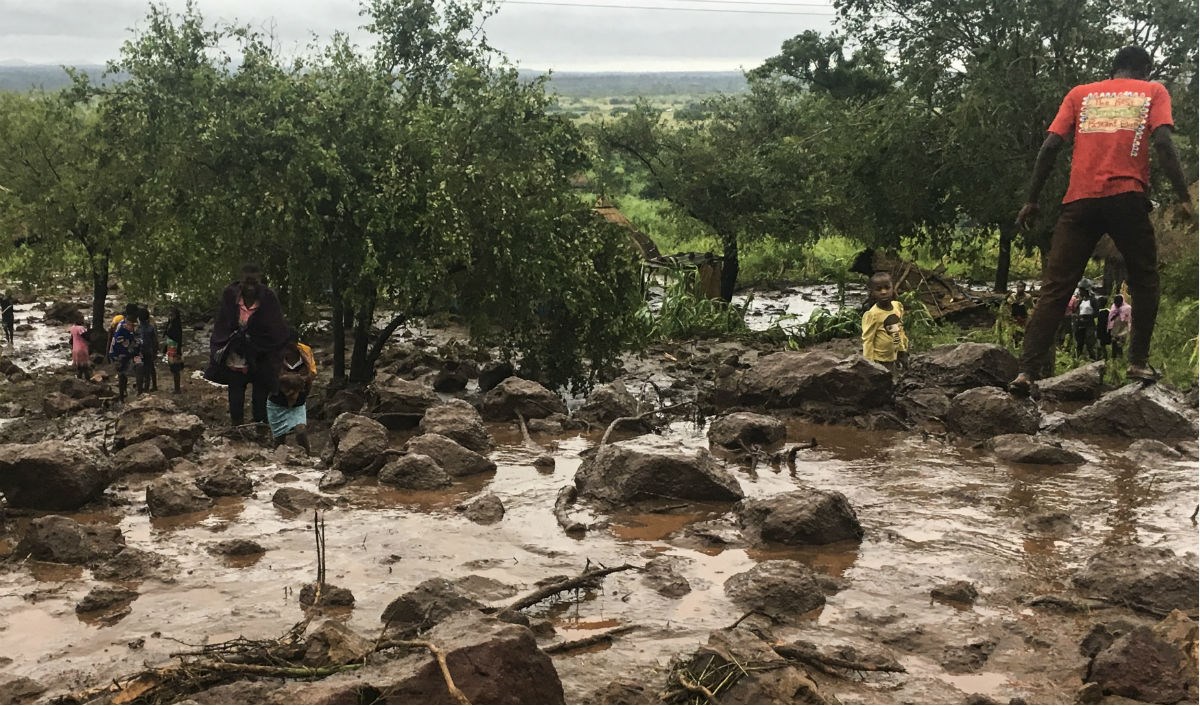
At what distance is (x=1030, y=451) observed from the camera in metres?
8.40

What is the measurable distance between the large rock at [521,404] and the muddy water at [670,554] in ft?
7.60

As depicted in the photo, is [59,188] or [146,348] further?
[59,188]

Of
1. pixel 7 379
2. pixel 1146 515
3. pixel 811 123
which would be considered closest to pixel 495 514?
pixel 1146 515

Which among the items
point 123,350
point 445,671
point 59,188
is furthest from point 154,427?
point 59,188

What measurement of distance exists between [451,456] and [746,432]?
2.55 metres

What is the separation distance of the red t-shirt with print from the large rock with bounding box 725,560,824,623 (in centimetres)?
349

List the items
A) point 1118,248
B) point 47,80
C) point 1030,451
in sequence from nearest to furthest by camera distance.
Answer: point 1118,248 → point 1030,451 → point 47,80

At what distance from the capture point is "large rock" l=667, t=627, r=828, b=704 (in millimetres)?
4102

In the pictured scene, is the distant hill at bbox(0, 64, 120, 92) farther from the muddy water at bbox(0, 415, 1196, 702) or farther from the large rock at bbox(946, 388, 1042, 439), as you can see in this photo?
the large rock at bbox(946, 388, 1042, 439)

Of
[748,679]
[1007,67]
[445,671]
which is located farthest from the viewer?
[1007,67]

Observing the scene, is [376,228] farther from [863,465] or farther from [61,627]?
[61,627]

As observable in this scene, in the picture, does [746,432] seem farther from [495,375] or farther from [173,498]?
[495,375]

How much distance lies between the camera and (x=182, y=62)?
47.2ft

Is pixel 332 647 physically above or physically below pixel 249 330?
below
